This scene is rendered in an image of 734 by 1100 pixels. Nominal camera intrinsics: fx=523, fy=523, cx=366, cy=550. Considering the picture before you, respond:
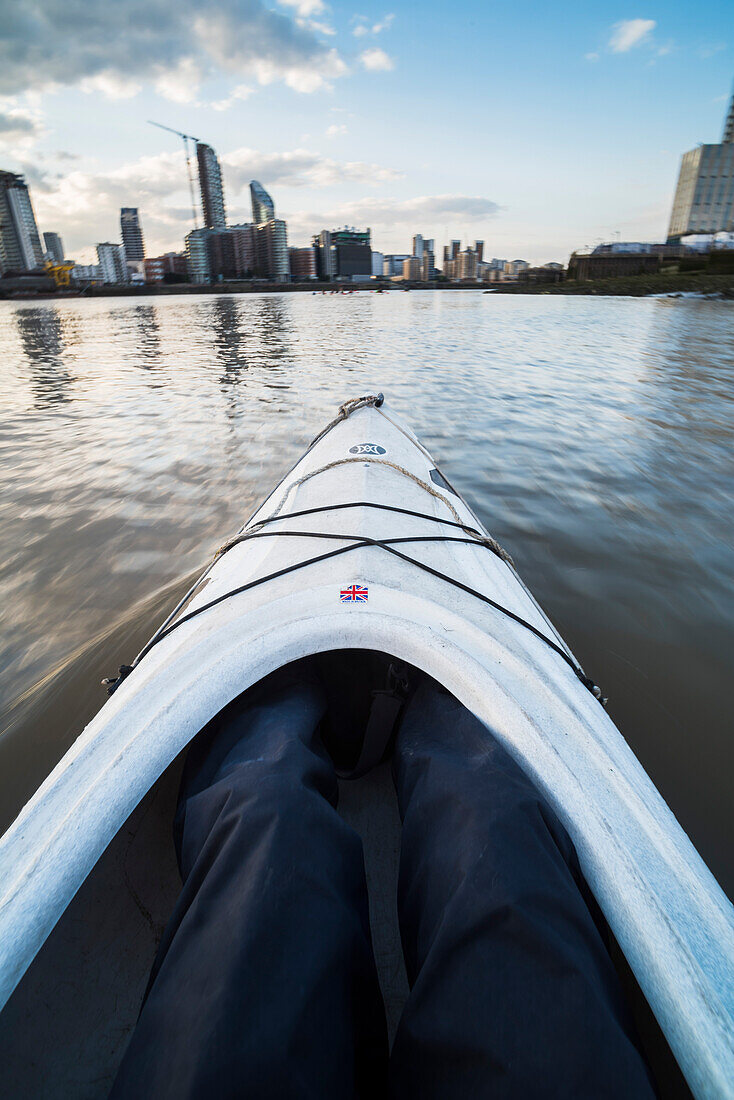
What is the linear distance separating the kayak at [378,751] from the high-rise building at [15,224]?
160 metres

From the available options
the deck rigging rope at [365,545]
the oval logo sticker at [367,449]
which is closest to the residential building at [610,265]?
the oval logo sticker at [367,449]

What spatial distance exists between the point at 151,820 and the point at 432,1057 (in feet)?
4.09

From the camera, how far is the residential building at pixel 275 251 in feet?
404

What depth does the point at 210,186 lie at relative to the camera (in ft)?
484

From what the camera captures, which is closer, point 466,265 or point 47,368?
point 47,368

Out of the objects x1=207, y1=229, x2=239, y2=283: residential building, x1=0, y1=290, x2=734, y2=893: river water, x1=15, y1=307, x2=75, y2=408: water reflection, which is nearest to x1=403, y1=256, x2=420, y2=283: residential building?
x1=207, y1=229, x2=239, y2=283: residential building

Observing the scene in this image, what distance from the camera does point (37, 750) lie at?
7.90ft

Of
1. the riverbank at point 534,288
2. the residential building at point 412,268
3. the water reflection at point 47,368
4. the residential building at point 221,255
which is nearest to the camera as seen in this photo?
the water reflection at point 47,368

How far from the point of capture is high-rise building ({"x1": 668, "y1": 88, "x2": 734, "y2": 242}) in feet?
323

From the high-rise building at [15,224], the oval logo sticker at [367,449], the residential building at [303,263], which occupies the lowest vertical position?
the oval logo sticker at [367,449]

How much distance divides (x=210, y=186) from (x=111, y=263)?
4707 cm

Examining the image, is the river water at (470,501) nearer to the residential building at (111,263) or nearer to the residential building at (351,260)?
the residential building at (351,260)

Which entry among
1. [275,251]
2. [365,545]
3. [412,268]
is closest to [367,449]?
[365,545]

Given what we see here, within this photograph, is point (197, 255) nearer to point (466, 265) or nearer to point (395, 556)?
point (466, 265)
